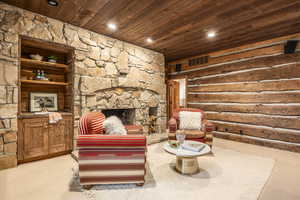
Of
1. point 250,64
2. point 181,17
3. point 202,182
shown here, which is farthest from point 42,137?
point 250,64

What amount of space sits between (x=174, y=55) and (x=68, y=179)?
15.6 feet

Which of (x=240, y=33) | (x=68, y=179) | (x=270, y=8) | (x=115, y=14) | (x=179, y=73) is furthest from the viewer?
(x=179, y=73)

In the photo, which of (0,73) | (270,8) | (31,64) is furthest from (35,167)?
(270,8)

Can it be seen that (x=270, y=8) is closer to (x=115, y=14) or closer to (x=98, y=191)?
(x=115, y=14)

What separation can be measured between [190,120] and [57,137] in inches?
118

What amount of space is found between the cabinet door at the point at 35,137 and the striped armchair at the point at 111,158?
151 cm

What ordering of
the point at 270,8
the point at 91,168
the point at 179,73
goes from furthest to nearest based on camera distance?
1. the point at 179,73
2. the point at 270,8
3. the point at 91,168

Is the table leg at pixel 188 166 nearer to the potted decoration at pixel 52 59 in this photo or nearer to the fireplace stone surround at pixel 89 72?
the fireplace stone surround at pixel 89 72

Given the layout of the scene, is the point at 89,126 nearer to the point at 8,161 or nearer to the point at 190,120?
the point at 8,161

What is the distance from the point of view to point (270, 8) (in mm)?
2541

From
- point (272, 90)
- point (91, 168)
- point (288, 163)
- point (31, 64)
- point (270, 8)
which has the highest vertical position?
point (270, 8)

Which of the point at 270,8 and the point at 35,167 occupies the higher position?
the point at 270,8

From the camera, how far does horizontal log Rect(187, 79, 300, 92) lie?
3.57 meters

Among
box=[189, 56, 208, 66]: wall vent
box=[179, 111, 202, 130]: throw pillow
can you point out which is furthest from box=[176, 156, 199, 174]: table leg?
box=[189, 56, 208, 66]: wall vent
